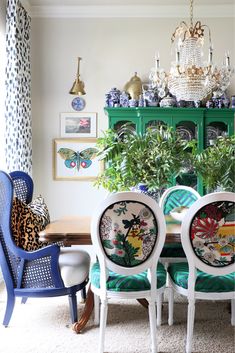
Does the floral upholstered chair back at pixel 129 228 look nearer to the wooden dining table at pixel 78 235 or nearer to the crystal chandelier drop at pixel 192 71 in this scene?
the wooden dining table at pixel 78 235

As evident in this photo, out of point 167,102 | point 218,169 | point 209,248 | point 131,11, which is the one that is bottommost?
point 209,248

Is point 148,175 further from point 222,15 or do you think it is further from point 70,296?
point 222,15

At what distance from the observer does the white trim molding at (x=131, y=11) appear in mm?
4574

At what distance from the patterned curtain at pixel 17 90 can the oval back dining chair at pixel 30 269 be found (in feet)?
4.69

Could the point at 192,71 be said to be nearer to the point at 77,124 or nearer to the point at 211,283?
the point at 211,283

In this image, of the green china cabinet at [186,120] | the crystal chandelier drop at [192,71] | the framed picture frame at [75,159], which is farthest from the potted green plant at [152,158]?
the framed picture frame at [75,159]

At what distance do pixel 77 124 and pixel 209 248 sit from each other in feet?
9.60

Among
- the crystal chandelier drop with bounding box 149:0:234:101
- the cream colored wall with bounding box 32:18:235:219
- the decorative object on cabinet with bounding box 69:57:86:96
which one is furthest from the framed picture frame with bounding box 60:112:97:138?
the crystal chandelier drop with bounding box 149:0:234:101

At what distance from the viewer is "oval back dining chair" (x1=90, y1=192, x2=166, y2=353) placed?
2.07 m

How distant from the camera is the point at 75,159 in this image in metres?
4.69

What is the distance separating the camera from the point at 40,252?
246cm

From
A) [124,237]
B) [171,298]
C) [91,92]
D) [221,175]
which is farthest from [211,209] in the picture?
[91,92]

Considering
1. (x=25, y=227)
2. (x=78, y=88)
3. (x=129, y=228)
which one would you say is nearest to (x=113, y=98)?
(x=78, y=88)

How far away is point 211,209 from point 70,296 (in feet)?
3.73
